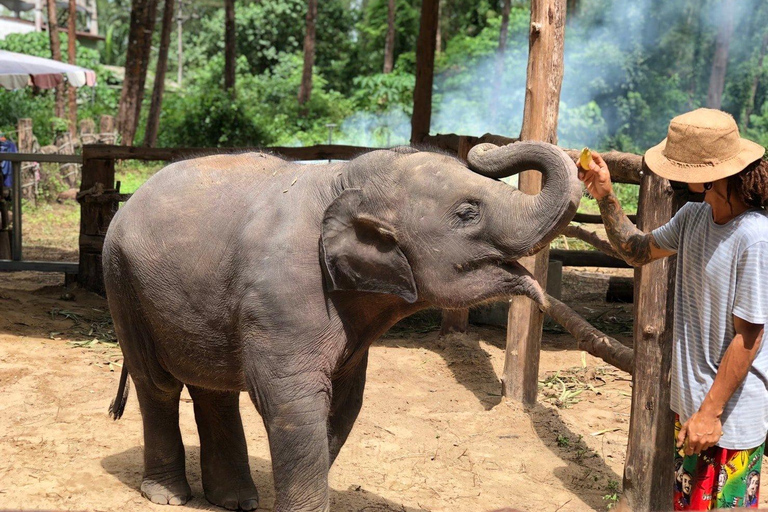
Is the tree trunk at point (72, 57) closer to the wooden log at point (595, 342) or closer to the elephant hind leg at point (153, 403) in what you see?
the wooden log at point (595, 342)

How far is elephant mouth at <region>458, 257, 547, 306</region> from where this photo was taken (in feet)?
9.86

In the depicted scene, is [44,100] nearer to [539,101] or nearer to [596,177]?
[539,101]

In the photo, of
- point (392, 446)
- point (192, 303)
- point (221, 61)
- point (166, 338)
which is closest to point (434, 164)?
point (192, 303)

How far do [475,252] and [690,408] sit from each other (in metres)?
0.88

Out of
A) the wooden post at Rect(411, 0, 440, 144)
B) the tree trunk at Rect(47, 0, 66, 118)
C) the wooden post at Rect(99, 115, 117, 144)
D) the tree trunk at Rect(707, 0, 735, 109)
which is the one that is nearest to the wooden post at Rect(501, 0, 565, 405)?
the wooden post at Rect(411, 0, 440, 144)

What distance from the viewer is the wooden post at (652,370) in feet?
12.9

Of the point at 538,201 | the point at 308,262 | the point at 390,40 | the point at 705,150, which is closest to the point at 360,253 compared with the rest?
the point at 308,262

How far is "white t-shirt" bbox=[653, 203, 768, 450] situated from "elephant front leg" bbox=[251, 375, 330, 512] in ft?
4.28

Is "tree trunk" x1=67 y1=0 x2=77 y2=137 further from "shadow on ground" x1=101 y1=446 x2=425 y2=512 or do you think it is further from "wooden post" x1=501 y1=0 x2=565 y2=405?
"shadow on ground" x1=101 y1=446 x2=425 y2=512

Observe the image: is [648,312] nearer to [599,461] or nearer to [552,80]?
[599,461]

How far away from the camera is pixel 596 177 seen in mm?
3229

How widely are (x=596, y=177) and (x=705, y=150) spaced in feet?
1.79

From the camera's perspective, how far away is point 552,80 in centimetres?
588

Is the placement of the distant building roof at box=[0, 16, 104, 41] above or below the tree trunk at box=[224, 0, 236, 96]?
above
